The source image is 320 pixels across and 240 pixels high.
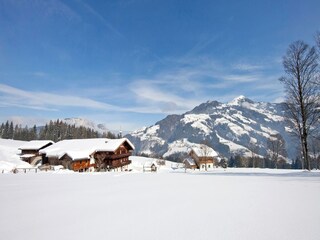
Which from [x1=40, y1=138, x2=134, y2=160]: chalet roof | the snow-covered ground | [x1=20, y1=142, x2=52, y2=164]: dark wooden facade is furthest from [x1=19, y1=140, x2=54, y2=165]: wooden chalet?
the snow-covered ground

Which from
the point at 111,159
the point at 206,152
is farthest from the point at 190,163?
the point at 111,159

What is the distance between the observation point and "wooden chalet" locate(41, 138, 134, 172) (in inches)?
2197

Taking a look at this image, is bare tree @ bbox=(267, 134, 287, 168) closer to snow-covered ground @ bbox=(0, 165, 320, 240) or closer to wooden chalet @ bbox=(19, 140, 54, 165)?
snow-covered ground @ bbox=(0, 165, 320, 240)

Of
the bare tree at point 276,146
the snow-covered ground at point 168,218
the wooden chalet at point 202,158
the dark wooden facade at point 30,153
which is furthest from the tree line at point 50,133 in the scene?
the snow-covered ground at point 168,218

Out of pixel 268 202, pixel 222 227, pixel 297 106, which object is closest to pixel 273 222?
pixel 222 227

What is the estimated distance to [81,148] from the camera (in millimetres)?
61312

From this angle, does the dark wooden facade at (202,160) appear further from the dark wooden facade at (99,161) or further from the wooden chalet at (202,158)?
the dark wooden facade at (99,161)

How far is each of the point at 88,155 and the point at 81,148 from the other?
3.69 metres

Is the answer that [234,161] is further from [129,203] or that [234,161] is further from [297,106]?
[129,203]

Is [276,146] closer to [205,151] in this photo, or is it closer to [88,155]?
[205,151]

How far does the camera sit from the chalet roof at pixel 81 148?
5673 cm

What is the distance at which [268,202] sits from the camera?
30.3 feet

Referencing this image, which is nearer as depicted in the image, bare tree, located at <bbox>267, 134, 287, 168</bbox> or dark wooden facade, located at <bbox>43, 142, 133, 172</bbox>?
dark wooden facade, located at <bbox>43, 142, 133, 172</bbox>

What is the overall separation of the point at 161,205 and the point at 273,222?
4.11 meters
